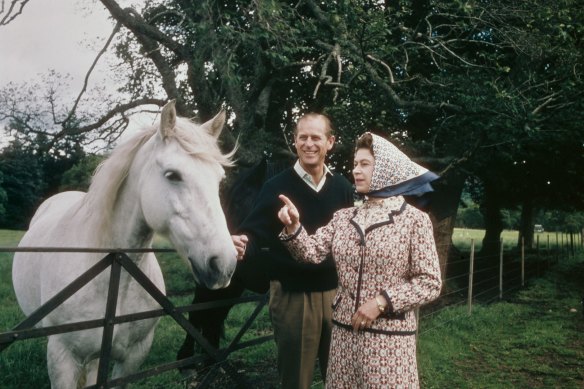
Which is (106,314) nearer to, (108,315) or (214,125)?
(108,315)

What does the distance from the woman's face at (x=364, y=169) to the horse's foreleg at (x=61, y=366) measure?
6.66 feet

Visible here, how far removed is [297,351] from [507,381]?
379 cm

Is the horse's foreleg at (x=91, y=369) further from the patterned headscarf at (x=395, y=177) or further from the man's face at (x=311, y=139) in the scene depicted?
the patterned headscarf at (x=395, y=177)

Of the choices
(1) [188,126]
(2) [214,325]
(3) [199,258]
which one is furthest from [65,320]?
(2) [214,325]

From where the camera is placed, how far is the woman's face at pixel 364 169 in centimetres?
230

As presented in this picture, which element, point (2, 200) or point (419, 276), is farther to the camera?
point (2, 200)

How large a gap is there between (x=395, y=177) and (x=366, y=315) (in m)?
0.65

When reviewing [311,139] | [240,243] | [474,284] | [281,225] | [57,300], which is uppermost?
[311,139]

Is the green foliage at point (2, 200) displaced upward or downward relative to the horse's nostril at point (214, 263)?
upward

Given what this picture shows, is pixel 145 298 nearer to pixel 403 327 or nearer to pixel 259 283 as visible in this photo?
pixel 259 283

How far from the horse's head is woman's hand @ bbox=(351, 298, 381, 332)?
0.66 metres

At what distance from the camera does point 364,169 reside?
2307 mm

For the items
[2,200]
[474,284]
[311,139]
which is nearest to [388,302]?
[311,139]

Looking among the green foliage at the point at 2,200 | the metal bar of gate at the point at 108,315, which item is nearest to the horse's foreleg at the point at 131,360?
the metal bar of gate at the point at 108,315
